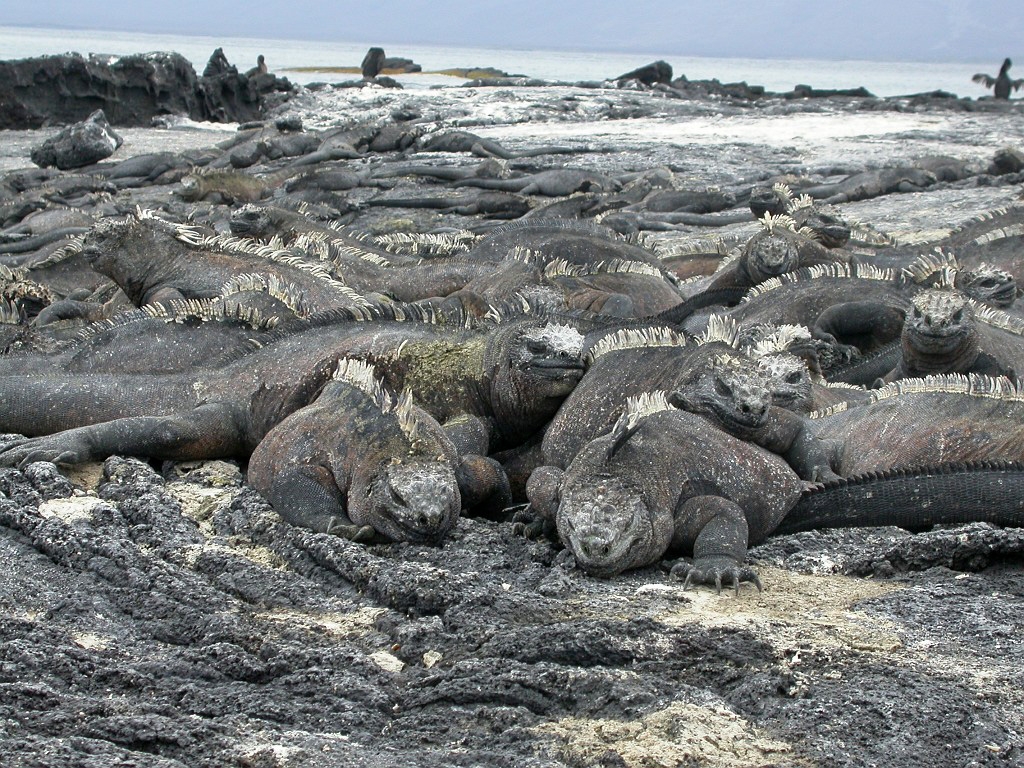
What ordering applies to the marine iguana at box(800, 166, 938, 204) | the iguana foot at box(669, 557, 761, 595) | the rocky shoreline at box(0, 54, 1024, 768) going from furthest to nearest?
1. the marine iguana at box(800, 166, 938, 204)
2. the iguana foot at box(669, 557, 761, 595)
3. the rocky shoreline at box(0, 54, 1024, 768)

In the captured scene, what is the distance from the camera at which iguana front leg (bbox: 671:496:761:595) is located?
3.03 m

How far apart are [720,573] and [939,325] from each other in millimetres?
2046

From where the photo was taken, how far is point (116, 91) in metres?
19.7

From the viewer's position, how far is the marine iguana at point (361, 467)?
336 centimetres

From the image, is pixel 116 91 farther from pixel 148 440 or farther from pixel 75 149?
pixel 148 440

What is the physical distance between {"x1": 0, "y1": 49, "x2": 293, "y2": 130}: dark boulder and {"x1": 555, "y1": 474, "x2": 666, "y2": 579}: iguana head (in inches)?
687

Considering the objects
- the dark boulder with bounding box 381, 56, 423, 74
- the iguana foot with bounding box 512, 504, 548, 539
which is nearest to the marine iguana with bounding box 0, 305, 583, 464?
the iguana foot with bounding box 512, 504, 548, 539

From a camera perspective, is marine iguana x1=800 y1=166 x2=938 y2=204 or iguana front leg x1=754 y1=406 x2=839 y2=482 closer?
iguana front leg x1=754 y1=406 x2=839 y2=482

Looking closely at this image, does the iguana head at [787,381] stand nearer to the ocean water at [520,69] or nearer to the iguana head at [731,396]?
the iguana head at [731,396]

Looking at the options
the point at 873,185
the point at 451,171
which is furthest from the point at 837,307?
the point at 451,171

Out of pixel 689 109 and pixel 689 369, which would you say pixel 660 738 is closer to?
pixel 689 369

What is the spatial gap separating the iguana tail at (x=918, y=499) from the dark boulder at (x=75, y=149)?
12.7 metres

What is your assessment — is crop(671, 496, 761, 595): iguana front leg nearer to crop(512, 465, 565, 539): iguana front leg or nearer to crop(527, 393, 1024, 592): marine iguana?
crop(527, 393, 1024, 592): marine iguana

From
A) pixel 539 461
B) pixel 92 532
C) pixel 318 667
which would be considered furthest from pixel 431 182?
pixel 318 667
